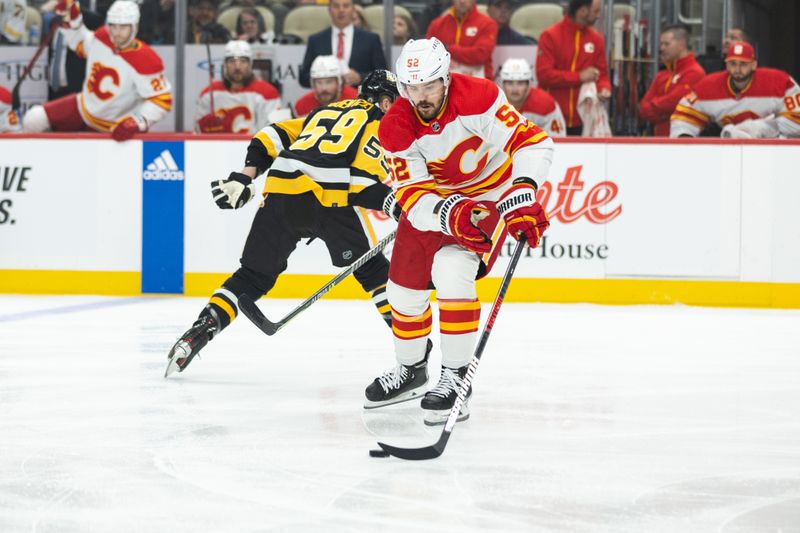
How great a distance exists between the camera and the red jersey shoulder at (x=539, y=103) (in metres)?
6.57

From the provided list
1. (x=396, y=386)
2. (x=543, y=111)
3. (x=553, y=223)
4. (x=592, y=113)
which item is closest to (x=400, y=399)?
(x=396, y=386)

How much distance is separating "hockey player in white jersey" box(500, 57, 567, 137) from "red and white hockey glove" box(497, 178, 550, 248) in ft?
11.2

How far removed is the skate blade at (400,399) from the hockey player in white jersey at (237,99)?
346cm

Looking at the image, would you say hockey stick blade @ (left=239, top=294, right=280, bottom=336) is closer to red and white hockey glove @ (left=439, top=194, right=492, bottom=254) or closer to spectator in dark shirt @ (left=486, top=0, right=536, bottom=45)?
red and white hockey glove @ (left=439, top=194, right=492, bottom=254)

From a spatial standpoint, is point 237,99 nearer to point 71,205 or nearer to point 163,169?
point 163,169

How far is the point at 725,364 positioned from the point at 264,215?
1718 mm

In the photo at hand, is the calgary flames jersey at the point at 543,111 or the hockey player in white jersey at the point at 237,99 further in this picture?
the hockey player in white jersey at the point at 237,99

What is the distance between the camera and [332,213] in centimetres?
409

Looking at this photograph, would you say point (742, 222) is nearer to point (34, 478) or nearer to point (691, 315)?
point (691, 315)

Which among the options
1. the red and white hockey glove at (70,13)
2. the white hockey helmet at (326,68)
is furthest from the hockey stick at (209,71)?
the white hockey helmet at (326,68)

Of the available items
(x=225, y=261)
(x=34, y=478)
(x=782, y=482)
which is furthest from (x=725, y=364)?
(x=225, y=261)

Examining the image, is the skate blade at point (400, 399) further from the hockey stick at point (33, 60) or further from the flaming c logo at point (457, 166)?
the hockey stick at point (33, 60)

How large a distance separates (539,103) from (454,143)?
3.42 metres

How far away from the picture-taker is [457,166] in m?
3.31
